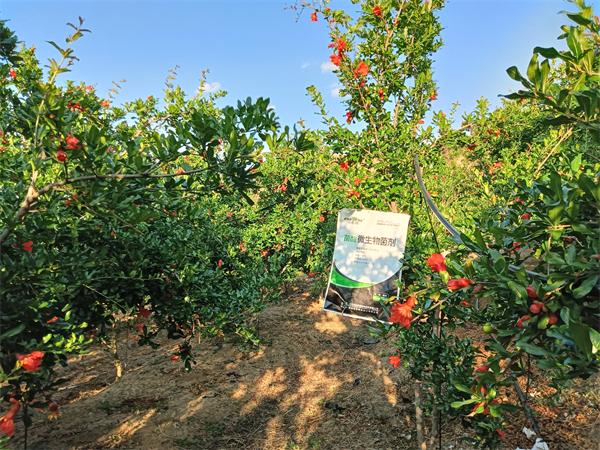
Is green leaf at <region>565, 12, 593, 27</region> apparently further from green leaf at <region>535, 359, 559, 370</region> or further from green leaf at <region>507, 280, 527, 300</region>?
green leaf at <region>535, 359, 559, 370</region>

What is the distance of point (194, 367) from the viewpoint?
5.93m

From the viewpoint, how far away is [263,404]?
4.94 meters

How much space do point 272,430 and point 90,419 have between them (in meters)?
2.36

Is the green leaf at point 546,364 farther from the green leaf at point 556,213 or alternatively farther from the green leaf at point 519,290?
the green leaf at point 556,213

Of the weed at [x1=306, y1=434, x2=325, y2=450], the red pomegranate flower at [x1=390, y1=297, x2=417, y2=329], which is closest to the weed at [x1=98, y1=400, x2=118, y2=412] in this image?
the weed at [x1=306, y1=434, x2=325, y2=450]

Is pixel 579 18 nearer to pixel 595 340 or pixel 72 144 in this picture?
pixel 595 340

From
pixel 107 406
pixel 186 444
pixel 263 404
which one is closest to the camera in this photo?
pixel 186 444

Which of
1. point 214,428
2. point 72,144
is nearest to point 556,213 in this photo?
point 72,144

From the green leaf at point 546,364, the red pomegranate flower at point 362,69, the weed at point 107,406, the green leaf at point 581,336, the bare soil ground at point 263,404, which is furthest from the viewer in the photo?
the weed at point 107,406

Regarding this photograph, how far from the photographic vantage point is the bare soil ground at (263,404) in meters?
3.92

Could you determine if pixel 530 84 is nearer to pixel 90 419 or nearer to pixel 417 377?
pixel 417 377

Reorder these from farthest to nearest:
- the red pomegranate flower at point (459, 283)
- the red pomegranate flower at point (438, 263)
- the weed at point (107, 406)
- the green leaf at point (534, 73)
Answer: the weed at point (107, 406)
the red pomegranate flower at point (438, 263)
the red pomegranate flower at point (459, 283)
the green leaf at point (534, 73)

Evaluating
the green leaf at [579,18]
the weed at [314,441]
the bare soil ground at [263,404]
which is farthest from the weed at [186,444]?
the green leaf at [579,18]

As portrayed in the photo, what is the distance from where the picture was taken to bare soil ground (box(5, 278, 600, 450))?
12.9 feet
